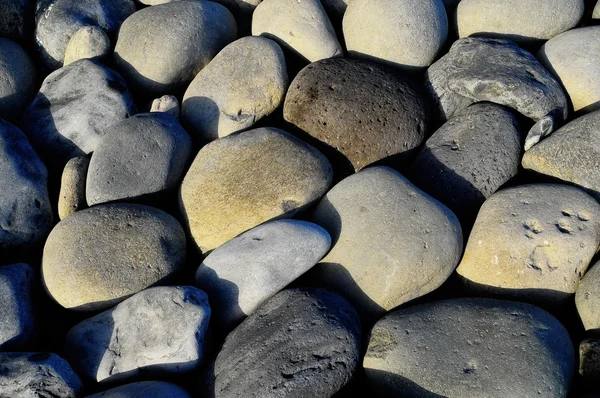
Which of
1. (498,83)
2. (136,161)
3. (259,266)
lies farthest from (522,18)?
(136,161)

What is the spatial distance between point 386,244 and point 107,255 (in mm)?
1287

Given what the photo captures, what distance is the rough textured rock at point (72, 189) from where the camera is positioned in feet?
10.3

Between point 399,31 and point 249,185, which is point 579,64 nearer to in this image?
point 399,31

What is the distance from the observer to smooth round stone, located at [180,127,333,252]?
3.05 metres

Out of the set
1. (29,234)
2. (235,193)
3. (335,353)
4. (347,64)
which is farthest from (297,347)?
(347,64)

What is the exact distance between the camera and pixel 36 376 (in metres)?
2.42

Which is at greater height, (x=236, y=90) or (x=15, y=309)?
(x=236, y=90)

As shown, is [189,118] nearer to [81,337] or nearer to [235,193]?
[235,193]

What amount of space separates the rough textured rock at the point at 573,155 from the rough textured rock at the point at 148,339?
190 cm

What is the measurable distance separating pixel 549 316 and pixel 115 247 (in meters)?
1.99

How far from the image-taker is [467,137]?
11.1ft

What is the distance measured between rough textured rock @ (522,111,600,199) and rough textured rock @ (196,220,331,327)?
1275 millimetres

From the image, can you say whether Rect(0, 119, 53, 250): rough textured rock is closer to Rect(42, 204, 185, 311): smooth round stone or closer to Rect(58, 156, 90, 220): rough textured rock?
Rect(58, 156, 90, 220): rough textured rock

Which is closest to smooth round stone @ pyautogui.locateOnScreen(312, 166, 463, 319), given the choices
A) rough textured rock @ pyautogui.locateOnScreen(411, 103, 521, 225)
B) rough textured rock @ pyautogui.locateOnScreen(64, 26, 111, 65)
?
rough textured rock @ pyautogui.locateOnScreen(411, 103, 521, 225)
